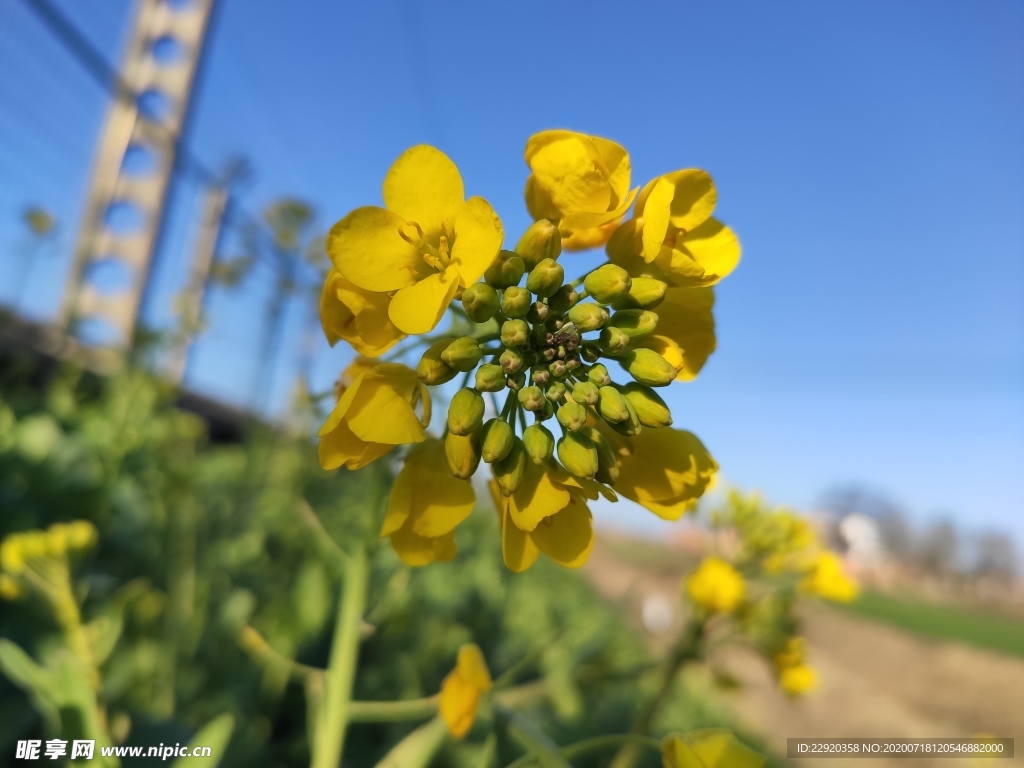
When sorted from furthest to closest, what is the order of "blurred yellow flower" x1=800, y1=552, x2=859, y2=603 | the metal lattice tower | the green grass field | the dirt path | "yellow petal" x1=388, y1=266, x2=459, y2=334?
1. the green grass field
2. the dirt path
3. the metal lattice tower
4. "blurred yellow flower" x1=800, y1=552, x2=859, y2=603
5. "yellow petal" x1=388, y1=266, x2=459, y2=334

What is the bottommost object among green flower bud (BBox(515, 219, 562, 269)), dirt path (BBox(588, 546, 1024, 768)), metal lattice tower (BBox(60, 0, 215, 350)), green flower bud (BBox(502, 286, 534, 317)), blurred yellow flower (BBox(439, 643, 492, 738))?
dirt path (BBox(588, 546, 1024, 768))

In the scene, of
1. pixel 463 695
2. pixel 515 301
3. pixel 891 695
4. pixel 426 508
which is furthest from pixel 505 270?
pixel 891 695

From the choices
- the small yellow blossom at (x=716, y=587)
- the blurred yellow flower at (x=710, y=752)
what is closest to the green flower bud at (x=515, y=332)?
the blurred yellow flower at (x=710, y=752)

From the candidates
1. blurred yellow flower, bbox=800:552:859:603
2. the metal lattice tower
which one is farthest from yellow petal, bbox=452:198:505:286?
the metal lattice tower

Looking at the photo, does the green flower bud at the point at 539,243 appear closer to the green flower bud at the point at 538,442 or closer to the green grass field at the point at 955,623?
the green flower bud at the point at 538,442

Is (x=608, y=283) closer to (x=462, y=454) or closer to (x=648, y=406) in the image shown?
(x=648, y=406)

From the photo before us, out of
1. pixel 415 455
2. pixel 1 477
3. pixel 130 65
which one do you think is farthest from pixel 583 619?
pixel 130 65

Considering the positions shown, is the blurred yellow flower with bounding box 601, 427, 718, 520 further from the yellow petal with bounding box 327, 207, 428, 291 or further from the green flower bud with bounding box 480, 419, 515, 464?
the yellow petal with bounding box 327, 207, 428, 291

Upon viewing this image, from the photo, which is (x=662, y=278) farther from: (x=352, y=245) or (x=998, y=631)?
(x=998, y=631)
